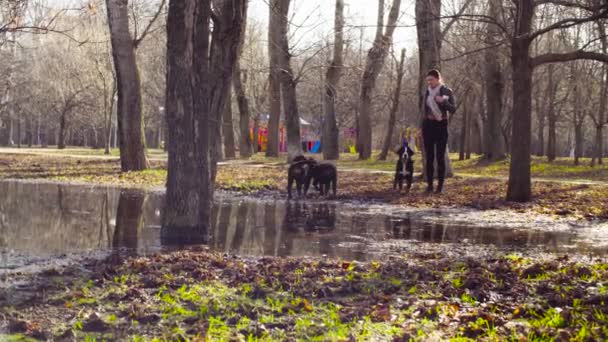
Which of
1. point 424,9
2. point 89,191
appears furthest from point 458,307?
point 424,9

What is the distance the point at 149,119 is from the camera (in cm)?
7019

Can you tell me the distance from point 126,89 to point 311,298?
16.9 meters

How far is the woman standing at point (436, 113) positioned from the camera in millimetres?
12891

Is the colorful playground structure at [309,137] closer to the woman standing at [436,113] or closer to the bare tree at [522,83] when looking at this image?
the bare tree at [522,83]

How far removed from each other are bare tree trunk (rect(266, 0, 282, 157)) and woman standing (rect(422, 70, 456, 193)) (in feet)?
41.7

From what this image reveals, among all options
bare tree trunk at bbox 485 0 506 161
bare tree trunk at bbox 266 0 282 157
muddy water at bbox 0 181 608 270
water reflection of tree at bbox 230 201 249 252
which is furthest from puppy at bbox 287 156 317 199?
bare tree trunk at bbox 485 0 506 161

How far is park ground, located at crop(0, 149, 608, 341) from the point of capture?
4.71 metres

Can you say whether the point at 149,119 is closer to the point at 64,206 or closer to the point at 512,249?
the point at 64,206

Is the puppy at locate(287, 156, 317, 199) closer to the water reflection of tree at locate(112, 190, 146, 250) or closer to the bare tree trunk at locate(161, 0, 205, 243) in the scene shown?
the water reflection of tree at locate(112, 190, 146, 250)

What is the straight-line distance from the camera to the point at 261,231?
32.7 ft

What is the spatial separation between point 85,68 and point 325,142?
77.4 feet

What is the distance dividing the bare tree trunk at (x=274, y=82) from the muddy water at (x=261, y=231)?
1329 cm

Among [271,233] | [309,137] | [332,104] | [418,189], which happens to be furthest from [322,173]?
[309,137]

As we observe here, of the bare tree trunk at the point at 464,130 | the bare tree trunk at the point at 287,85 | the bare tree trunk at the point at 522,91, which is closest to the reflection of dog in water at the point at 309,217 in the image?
the bare tree trunk at the point at 522,91
